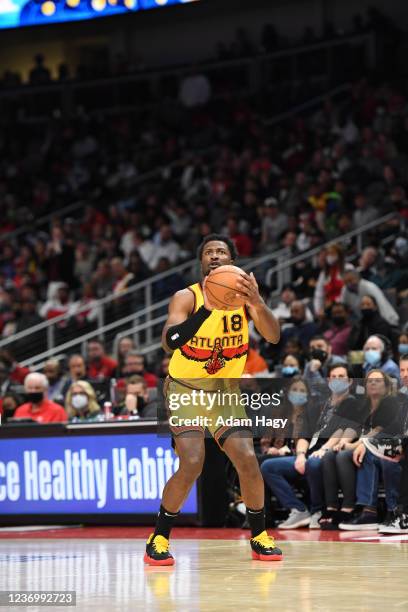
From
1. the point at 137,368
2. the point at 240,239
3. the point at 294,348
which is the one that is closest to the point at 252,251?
the point at 240,239

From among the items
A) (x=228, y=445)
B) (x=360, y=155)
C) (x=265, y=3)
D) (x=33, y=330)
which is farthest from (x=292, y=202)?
(x=228, y=445)

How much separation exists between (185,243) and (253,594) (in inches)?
571

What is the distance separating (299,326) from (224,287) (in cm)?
835

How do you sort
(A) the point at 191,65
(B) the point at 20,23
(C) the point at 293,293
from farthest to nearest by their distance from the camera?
1. (A) the point at 191,65
2. (B) the point at 20,23
3. (C) the point at 293,293

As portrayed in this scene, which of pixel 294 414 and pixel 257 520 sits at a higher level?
pixel 294 414

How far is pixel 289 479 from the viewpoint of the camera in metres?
12.3

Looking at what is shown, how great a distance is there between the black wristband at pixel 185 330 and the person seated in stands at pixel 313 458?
3492mm

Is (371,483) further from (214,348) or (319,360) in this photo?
(214,348)

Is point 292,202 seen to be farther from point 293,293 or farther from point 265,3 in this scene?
point 265,3

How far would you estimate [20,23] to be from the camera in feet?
87.1

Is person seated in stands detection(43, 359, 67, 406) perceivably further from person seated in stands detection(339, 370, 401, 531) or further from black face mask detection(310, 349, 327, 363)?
person seated in stands detection(339, 370, 401, 531)

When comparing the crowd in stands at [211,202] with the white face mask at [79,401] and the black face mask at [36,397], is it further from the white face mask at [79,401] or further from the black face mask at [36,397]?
the black face mask at [36,397]

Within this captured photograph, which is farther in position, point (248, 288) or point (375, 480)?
point (375, 480)

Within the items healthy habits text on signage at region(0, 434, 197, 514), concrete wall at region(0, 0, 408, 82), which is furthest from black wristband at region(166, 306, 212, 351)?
concrete wall at region(0, 0, 408, 82)
